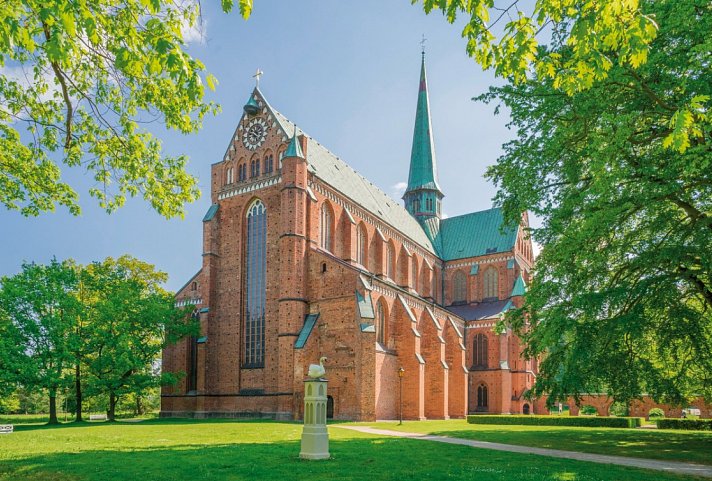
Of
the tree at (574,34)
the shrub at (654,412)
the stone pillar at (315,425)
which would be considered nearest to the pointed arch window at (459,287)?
the shrub at (654,412)

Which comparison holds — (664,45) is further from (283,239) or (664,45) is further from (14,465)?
(283,239)

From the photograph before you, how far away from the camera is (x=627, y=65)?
14703 mm

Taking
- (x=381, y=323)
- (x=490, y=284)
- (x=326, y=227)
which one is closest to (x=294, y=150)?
(x=326, y=227)

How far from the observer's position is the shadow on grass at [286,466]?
40.5 feet

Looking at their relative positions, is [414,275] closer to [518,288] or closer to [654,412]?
[518,288]

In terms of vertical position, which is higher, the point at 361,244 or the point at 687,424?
the point at 361,244

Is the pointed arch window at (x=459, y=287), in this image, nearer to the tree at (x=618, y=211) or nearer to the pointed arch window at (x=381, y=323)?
the pointed arch window at (x=381, y=323)

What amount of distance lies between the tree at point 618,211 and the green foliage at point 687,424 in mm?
11072

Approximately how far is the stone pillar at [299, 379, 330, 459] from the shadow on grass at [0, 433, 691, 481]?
385mm

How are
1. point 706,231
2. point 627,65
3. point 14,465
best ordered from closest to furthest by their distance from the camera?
1. point 14,465
2. point 627,65
3. point 706,231

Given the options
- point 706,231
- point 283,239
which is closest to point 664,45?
point 706,231

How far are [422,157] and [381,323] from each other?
27.2 meters

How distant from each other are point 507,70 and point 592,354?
12.0m

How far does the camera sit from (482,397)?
1935 inches
